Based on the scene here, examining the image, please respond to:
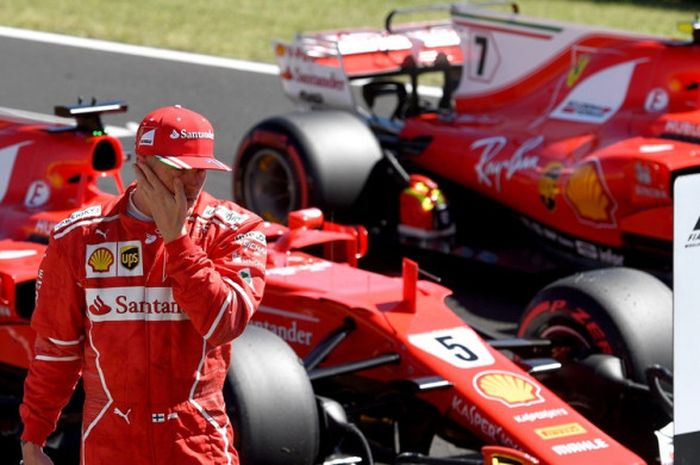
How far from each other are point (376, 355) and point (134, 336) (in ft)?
7.76

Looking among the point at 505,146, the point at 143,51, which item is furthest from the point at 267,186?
the point at 143,51

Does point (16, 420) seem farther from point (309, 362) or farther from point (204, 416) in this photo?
point (204, 416)

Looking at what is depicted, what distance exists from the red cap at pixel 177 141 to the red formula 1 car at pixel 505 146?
4.85 metres

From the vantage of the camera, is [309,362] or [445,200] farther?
[445,200]

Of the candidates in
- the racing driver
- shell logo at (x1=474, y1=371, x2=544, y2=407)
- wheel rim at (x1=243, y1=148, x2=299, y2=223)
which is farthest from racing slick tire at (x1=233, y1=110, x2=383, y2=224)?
the racing driver

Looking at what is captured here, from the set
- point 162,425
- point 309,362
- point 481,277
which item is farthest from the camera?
point 481,277

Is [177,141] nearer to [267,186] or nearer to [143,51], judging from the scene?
[267,186]

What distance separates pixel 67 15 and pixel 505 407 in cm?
1371

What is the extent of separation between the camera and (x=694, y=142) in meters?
8.51

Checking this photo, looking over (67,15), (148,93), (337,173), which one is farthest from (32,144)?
(67,15)

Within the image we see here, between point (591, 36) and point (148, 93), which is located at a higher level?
point (591, 36)

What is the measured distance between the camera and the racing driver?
3.86m

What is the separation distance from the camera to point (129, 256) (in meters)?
3.89

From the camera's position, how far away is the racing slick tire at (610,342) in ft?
20.4
